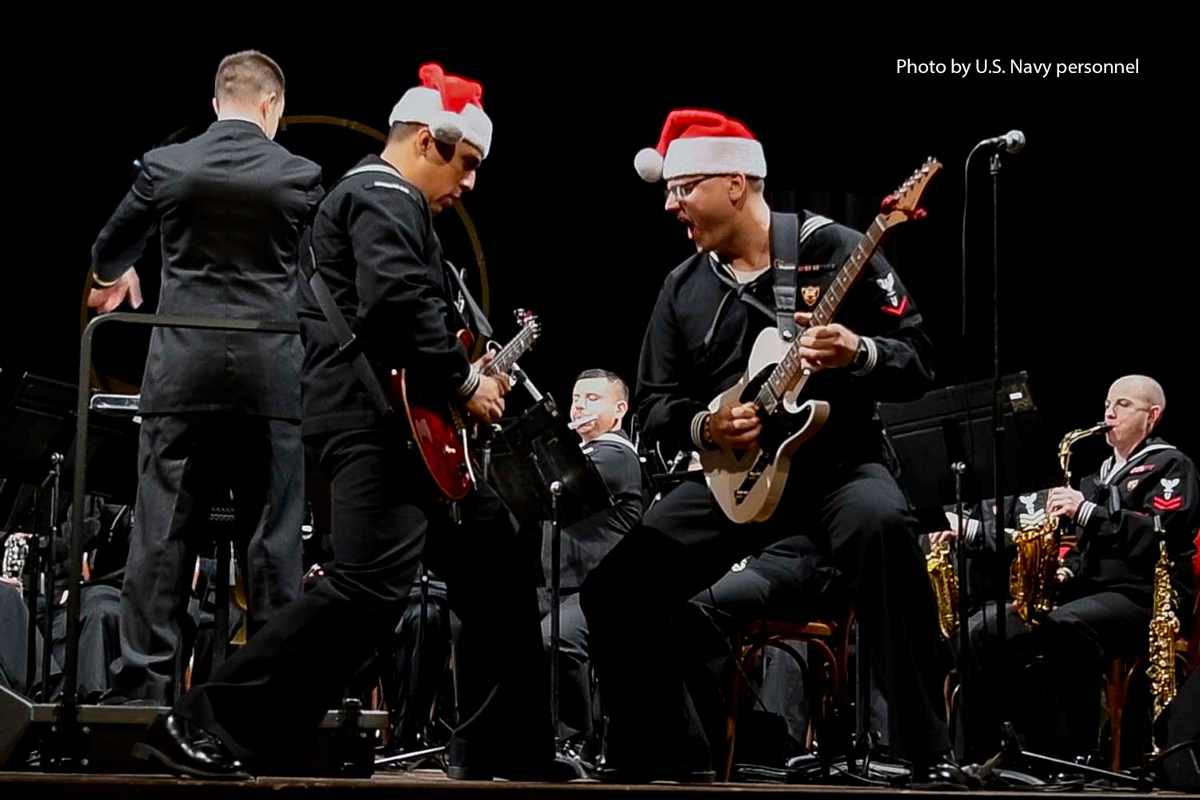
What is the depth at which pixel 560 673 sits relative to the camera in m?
7.02

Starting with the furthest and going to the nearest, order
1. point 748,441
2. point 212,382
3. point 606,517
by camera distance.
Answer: point 606,517 → point 212,382 → point 748,441

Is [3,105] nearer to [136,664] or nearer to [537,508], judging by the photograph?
[537,508]

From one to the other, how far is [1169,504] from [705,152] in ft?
12.0

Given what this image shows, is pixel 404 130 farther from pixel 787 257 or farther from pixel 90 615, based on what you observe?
pixel 90 615

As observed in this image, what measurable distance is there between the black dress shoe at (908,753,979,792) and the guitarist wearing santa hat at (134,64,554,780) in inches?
42.3

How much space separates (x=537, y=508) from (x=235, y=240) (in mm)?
1866

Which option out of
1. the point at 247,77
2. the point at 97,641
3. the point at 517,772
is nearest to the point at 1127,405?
the point at 517,772

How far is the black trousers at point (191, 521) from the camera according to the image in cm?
474

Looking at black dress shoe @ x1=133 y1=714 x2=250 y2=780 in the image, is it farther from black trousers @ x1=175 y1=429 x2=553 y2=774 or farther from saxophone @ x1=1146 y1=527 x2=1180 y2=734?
saxophone @ x1=1146 y1=527 x2=1180 y2=734

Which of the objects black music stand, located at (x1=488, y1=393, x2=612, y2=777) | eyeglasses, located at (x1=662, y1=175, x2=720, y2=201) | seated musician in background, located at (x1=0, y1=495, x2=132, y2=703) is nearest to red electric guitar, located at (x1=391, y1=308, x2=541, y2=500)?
eyeglasses, located at (x1=662, y1=175, x2=720, y2=201)

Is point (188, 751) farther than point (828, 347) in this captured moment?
No

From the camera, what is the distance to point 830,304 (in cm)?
432

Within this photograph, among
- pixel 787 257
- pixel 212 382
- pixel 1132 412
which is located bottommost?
pixel 212 382

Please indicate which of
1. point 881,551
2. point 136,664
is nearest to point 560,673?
point 136,664
